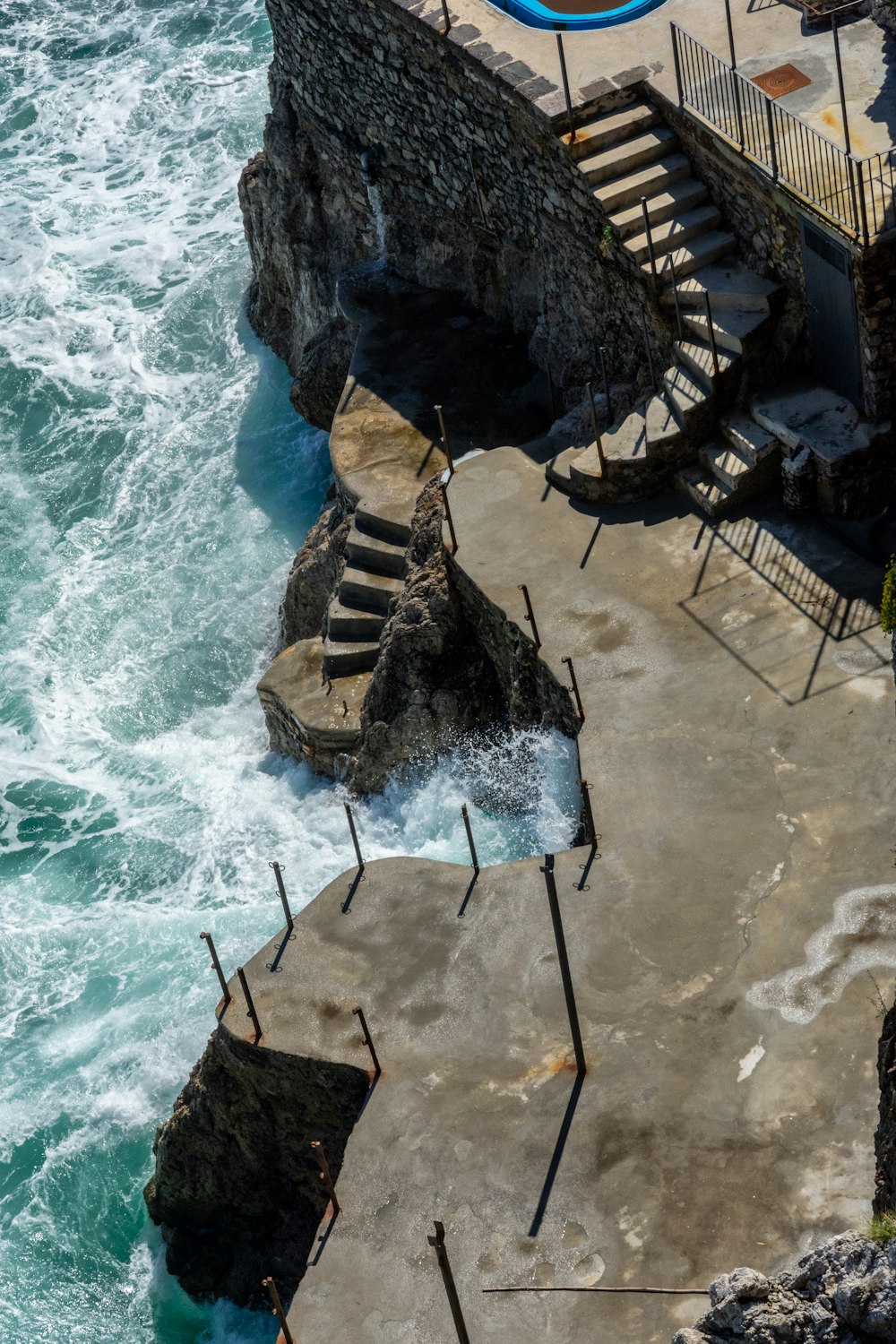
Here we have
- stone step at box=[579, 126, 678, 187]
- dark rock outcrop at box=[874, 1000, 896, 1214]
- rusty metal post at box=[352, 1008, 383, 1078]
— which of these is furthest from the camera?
stone step at box=[579, 126, 678, 187]

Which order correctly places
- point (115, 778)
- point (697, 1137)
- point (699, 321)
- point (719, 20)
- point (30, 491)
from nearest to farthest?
point (697, 1137)
point (699, 321)
point (719, 20)
point (115, 778)
point (30, 491)

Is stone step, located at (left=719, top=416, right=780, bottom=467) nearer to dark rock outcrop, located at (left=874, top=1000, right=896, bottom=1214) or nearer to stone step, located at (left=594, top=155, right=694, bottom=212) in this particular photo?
stone step, located at (left=594, top=155, right=694, bottom=212)

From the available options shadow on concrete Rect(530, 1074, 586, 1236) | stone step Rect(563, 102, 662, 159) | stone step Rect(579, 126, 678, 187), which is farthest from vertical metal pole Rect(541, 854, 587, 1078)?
stone step Rect(563, 102, 662, 159)

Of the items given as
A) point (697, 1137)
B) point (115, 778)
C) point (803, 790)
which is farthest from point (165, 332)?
point (697, 1137)

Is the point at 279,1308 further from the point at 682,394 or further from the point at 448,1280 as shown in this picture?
the point at 682,394

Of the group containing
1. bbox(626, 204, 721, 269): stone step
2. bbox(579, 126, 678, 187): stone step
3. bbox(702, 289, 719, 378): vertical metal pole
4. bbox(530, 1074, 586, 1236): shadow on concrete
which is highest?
bbox(579, 126, 678, 187): stone step

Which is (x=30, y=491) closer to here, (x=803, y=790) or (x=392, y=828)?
(x=392, y=828)

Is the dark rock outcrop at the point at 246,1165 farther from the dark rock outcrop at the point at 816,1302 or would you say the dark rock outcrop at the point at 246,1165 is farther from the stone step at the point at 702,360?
the stone step at the point at 702,360
